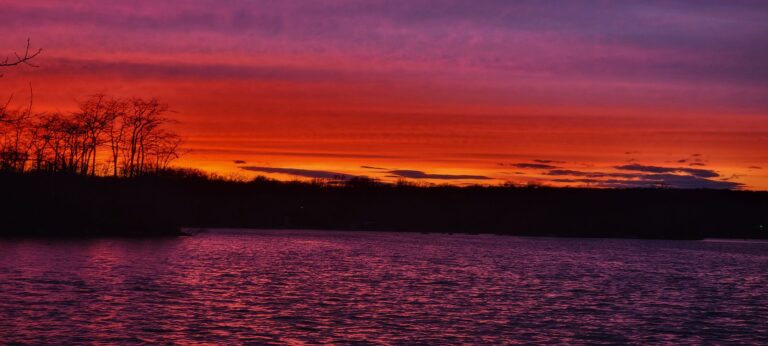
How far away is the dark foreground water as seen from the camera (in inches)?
1230

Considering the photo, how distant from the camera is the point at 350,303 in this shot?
41.9 meters

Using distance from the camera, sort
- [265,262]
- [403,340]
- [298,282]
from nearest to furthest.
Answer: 1. [403,340]
2. [298,282]
3. [265,262]

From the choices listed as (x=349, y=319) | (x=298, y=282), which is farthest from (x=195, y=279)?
(x=349, y=319)

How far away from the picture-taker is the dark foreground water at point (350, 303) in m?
31.2

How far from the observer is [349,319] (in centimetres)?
3534

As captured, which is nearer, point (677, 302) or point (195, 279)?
point (677, 302)

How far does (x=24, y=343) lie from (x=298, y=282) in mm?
28957

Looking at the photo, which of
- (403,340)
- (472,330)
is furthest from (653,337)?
(403,340)

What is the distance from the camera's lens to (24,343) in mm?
26234

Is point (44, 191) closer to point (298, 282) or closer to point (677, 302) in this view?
point (298, 282)

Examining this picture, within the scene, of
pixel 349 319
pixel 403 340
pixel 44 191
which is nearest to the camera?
pixel 403 340

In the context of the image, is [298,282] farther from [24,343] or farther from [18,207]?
[18,207]

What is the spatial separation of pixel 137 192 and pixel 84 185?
5.74m

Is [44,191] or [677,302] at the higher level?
[44,191]
